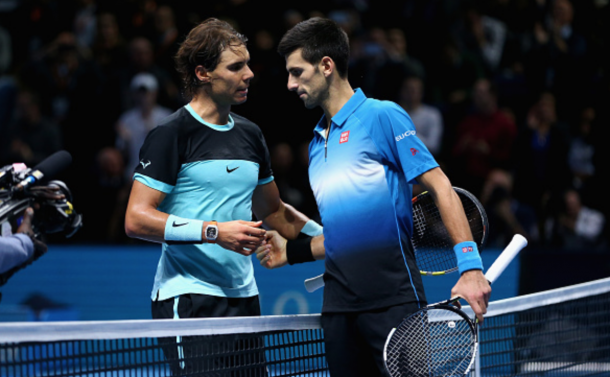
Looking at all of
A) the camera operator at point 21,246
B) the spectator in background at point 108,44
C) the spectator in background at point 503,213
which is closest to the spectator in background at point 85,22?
the spectator in background at point 108,44

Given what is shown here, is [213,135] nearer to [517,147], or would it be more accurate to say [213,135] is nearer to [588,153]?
[517,147]

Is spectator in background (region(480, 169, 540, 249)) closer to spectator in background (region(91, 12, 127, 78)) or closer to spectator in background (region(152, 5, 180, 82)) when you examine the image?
spectator in background (region(152, 5, 180, 82))

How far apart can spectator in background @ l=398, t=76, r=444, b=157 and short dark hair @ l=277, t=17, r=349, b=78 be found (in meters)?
5.65

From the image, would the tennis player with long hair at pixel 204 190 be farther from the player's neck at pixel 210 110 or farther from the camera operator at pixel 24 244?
→ the camera operator at pixel 24 244

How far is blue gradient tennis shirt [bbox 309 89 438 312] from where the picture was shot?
3277 mm

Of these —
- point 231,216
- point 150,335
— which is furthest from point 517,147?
point 150,335

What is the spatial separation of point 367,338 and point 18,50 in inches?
357

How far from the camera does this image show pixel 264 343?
3.55 metres

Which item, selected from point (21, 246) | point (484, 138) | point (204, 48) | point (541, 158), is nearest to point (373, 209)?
point (204, 48)

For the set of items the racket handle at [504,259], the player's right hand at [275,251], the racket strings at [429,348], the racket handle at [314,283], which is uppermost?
the racket handle at [504,259]

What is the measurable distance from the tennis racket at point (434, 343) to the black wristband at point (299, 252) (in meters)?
0.67

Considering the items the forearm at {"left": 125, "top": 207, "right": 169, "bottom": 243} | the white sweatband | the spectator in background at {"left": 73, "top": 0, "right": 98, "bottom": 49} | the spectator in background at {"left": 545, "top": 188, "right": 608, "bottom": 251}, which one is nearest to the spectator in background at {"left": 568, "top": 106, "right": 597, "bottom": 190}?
the spectator in background at {"left": 545, "top": 188, "right": 608, "bottom": 251}

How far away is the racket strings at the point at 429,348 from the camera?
10.3 feet

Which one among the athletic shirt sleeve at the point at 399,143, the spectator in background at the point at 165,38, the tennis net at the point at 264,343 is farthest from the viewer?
the spectator in background at the point at 165,38
